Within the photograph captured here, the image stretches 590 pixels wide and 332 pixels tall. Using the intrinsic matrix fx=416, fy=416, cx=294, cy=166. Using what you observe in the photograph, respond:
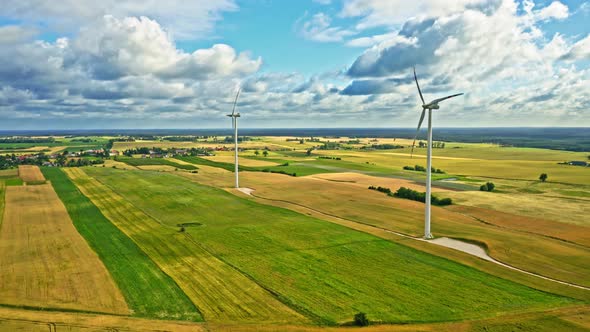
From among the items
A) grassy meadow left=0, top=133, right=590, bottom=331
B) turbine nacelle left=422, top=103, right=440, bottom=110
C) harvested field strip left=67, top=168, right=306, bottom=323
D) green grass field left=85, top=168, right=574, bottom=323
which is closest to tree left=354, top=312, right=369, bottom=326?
grassy meadow left=0, top=133, right=590, bottom=331

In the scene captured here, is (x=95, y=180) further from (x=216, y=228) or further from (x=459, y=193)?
(x=459, y=193)

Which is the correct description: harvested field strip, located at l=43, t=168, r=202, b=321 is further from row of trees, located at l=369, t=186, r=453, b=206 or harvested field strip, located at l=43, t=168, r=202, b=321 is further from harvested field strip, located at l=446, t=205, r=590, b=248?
row of trees, located at l=369, t=186, r=453, b=206

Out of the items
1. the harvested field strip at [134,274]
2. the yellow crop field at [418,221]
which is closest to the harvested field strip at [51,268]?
the harvested field strip at [134,274]

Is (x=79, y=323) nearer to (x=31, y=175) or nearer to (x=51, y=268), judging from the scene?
(x=51, y=268)

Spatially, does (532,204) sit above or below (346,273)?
above

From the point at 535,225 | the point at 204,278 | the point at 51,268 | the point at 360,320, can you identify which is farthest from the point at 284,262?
the point at 535,225

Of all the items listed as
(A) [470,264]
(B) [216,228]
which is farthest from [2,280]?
(A) [470,264]

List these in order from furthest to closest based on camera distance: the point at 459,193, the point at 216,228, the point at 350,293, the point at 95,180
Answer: the point at 95,180 → the point at 459,193 → the point at 216,228 → the point at 350,293
